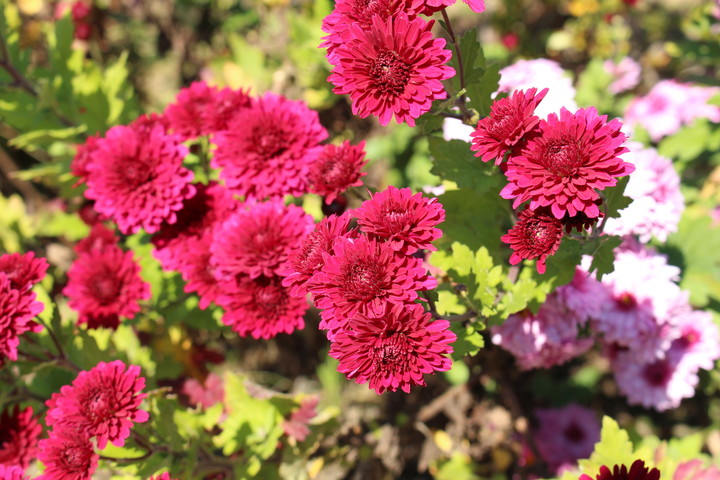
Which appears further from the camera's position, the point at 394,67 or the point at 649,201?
the point at 649,201

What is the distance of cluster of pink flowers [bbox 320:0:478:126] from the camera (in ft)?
3.36

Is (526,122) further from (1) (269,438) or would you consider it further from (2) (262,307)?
(1) (269,438)

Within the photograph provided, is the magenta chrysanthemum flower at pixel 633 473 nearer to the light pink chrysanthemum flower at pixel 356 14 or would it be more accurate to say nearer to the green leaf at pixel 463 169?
the green leaf at pixel 463 169

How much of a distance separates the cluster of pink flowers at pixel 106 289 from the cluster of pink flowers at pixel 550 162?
40.7 inches

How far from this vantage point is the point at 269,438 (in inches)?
64.7

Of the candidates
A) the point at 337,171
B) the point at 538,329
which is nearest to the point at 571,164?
the point at 337,171

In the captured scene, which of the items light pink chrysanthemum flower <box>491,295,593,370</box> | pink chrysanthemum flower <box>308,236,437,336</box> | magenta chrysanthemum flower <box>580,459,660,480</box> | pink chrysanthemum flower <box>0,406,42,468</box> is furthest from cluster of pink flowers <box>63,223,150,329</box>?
magenta chrysanthemum flower <box>580,459,660,480</box>

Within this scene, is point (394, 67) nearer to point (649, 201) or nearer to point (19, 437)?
point (649, 201)

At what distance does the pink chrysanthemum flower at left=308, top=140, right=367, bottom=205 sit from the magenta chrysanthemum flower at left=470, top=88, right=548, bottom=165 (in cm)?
36

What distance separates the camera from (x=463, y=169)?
50.9 inches

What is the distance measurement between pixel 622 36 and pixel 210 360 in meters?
2.69

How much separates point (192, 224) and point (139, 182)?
7.0 inches

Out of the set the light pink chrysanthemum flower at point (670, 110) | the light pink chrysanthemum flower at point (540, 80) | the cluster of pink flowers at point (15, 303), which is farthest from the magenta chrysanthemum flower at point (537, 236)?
the light pink chrysanthemum flower at point (670, 110)

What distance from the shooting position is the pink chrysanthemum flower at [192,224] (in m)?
1.50
